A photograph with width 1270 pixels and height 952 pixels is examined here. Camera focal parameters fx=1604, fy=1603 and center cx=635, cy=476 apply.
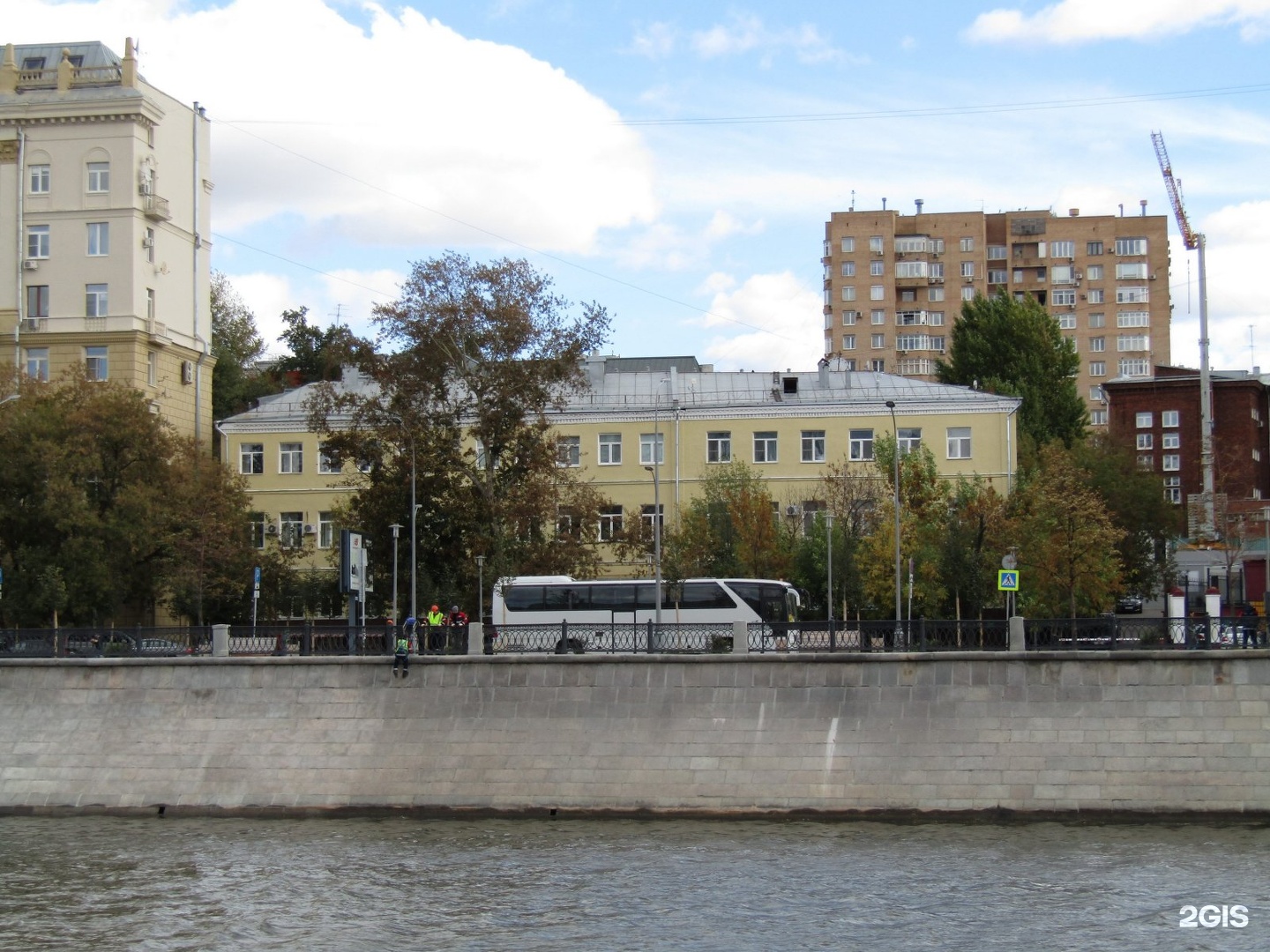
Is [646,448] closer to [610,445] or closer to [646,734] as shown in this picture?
[610,445]

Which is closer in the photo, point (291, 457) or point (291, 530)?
point (291, 530)

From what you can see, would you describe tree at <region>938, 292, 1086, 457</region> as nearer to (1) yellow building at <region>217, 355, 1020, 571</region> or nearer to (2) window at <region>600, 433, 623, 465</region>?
(1) yellow building at <region>217, 355, 1020, 571</region>

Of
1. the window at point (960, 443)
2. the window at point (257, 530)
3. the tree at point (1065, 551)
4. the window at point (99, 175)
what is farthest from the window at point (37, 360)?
the tree at point (1065, 551)

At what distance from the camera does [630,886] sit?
24.4 m

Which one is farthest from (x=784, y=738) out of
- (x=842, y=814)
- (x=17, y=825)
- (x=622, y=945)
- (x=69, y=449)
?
(x=69, y=449)

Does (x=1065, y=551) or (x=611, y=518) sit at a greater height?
(x=611, y=518)

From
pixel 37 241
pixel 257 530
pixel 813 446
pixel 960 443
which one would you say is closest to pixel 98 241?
pixel 37 241

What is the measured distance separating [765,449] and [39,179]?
29.6 meters

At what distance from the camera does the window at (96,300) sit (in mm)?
59312

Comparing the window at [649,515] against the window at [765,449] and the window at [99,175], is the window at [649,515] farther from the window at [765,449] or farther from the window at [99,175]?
the window at [99,175]

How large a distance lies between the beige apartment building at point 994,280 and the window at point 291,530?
2072 inches

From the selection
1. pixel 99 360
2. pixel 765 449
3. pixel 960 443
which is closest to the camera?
pixel 99 360

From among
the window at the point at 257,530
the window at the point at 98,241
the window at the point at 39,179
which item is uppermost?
the window at the point at 39,179

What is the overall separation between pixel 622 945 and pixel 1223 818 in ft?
43.4
